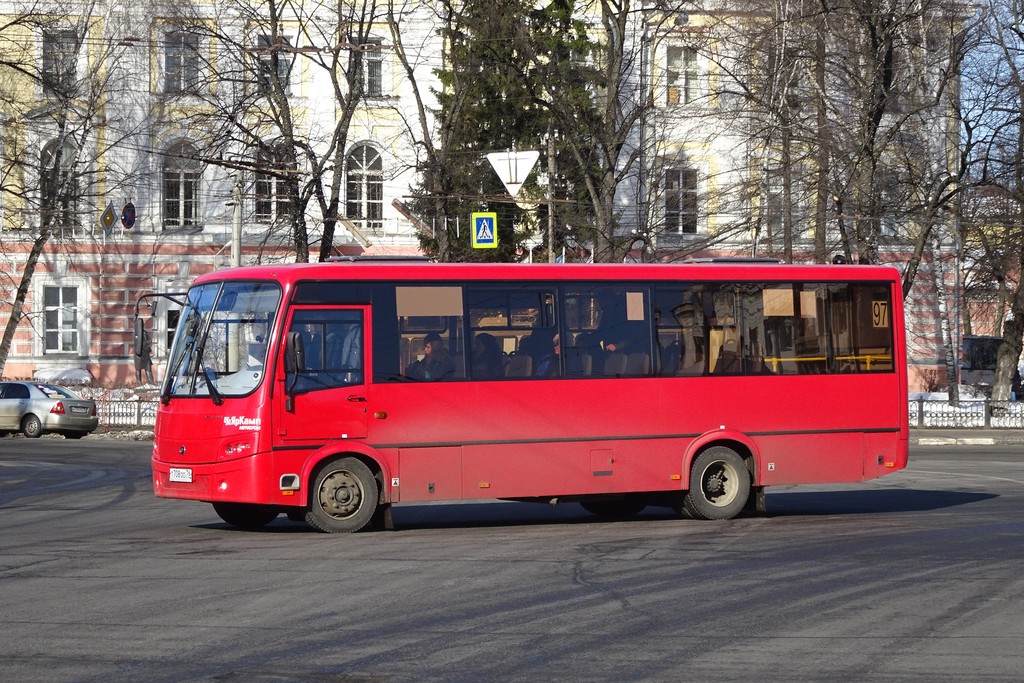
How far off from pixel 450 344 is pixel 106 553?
4305mm

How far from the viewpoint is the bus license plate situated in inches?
594

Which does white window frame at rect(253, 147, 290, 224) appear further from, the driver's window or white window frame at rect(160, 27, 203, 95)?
the driver's window

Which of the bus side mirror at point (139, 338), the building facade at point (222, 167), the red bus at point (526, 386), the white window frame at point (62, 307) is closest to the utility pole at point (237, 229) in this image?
the building facade at point (222, 167)

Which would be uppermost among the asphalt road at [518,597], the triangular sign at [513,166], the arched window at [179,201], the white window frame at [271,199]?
the arched window at [179,201]

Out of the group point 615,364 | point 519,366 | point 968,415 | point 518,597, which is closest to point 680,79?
point 968,415

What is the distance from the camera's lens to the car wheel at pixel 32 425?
119 ft

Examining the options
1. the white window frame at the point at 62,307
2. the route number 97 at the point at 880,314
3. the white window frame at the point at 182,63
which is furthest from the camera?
the white window frame at the point at 62,307

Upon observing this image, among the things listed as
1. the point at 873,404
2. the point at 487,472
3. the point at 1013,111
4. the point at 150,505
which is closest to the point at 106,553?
the point at 487,472

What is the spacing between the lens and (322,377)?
1520cm

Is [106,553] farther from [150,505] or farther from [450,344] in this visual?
[150,505]

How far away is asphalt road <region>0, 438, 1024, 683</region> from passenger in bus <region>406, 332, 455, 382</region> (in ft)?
5.32

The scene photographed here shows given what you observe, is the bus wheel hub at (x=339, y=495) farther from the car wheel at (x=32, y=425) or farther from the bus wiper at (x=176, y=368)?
the car wheel at (x=32, y=425)

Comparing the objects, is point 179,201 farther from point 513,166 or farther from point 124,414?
point 513,166

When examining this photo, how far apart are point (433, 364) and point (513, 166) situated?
10915mm
